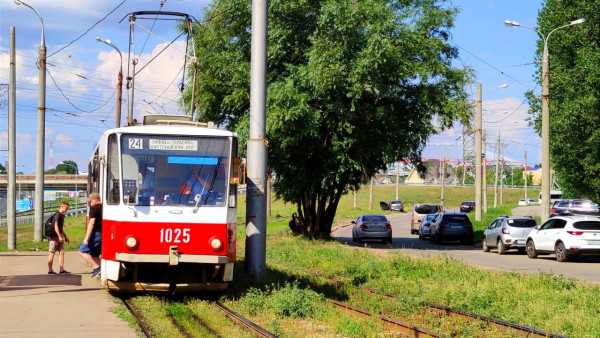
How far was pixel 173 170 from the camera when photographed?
1380cm

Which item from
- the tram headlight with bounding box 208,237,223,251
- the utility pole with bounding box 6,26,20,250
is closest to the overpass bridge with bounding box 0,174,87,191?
the utility pole with bounding box 6,26,20,250

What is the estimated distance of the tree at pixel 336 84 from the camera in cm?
2922

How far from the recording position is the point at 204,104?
108 ft

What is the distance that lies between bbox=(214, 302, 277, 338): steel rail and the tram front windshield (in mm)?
1910

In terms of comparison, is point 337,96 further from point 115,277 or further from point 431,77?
point 115,277

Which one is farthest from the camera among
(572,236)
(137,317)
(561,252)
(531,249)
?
(531,249)

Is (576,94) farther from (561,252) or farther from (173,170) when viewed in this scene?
(173,170)

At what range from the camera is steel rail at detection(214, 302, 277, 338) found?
10241 mm

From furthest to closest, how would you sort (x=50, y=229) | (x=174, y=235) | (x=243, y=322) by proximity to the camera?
(x=50, y=229) → (x=174, y=235) → (x=243, y=322)

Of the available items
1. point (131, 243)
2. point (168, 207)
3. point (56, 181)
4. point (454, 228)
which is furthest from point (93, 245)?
point (56, 181)

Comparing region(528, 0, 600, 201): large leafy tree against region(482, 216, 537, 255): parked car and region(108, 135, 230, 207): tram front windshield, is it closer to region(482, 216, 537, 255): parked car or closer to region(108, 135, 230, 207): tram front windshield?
region(482, 216, 537, 255): parked car

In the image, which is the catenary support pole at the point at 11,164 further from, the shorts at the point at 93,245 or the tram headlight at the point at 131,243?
the tram headlight at the point at 131,243

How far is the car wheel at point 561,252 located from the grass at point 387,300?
7006 millimetres

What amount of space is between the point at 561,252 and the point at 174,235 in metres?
17.1
